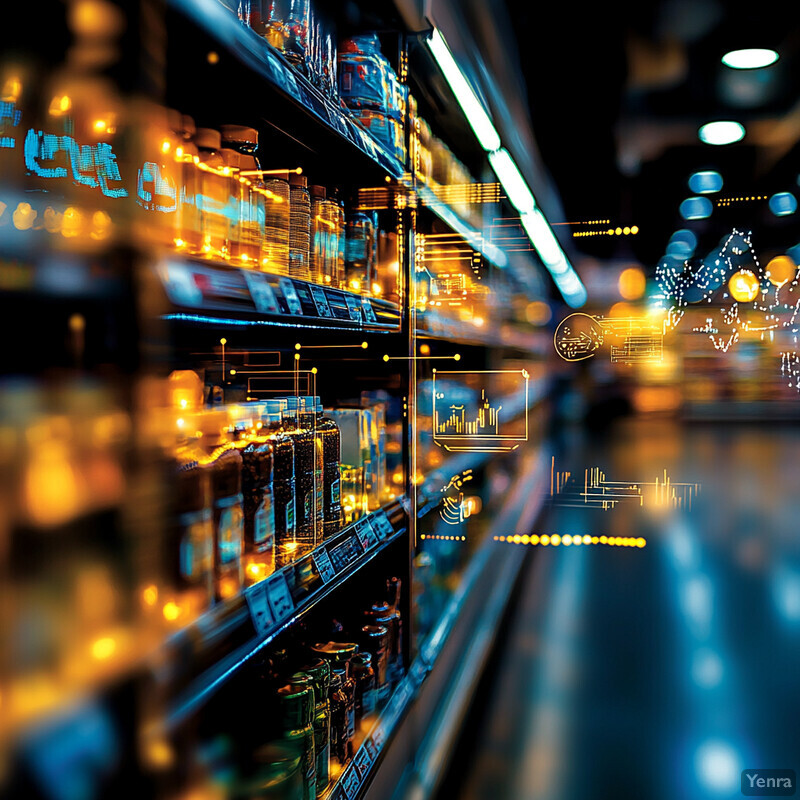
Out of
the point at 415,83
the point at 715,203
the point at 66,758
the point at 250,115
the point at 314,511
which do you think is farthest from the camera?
the point at 715,203

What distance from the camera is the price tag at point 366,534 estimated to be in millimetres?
1457

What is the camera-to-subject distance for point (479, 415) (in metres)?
2.79

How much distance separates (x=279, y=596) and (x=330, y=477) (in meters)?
0.57

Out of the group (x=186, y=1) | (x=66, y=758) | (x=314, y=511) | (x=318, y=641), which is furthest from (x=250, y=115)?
(x=318, y=641)

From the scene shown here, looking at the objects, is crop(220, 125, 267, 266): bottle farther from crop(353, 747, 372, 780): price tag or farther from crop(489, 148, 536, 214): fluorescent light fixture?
crop(489, 148, 536, 214): fluorescent light fixture

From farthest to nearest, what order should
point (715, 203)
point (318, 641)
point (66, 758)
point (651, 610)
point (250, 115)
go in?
point (651, 610) → point (715, 203) → point (318, 641) → point (250, 115) → point (66, 758)

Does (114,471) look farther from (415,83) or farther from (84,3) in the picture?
(415,83)

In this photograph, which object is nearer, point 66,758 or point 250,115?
point 66,758

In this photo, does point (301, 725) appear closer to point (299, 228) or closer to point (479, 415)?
point (299, 228)

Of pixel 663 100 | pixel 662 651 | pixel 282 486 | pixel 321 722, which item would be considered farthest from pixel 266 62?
pixel 663 100

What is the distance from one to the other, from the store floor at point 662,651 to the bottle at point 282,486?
3.90 ft

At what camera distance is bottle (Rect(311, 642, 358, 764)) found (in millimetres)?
1528

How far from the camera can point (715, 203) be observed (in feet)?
8.56

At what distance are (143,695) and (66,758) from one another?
0.10 metres
